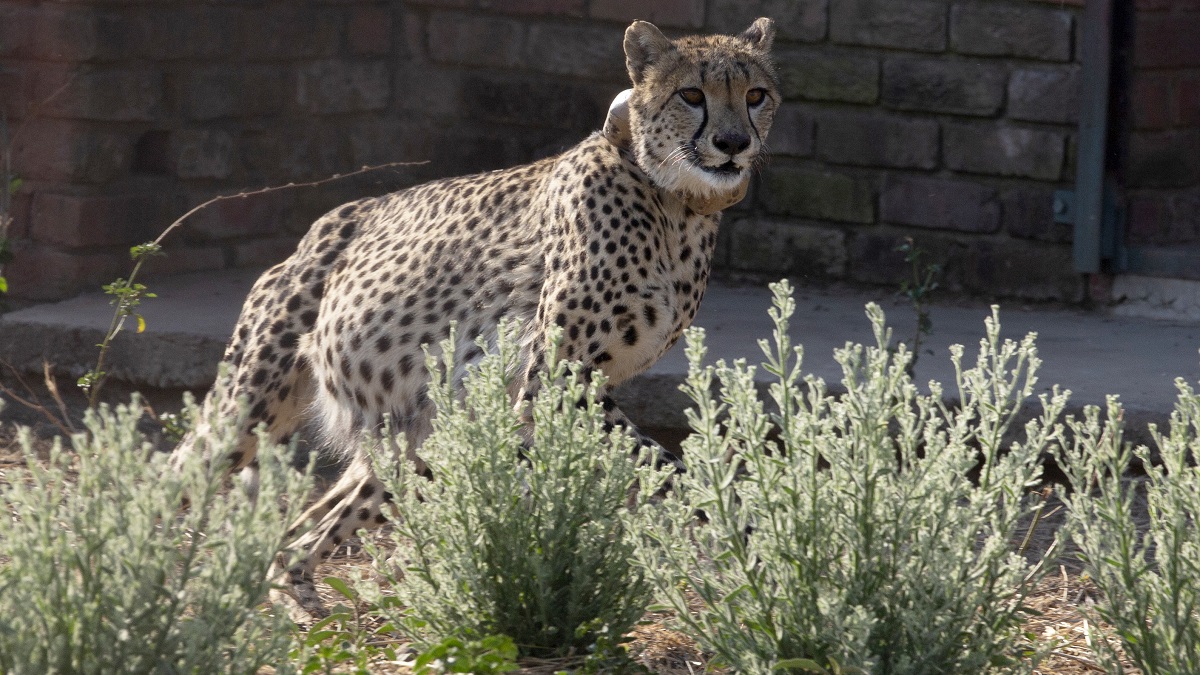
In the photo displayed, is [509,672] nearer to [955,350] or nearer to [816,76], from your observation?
[955,350]

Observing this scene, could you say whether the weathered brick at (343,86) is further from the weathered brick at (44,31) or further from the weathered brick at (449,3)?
the weathered brick at (44,31)

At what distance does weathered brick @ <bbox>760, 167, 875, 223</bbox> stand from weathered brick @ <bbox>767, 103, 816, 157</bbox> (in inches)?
3.3

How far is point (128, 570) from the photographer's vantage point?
2.45 metres

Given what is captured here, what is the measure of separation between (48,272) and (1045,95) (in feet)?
13.3

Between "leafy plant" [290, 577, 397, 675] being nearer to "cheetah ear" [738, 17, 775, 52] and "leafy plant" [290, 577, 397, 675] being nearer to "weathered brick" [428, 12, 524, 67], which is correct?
"cheetah ear" [738, 17, 775, 52]

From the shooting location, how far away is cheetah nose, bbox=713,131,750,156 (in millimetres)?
3902

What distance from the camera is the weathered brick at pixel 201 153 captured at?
6719mm

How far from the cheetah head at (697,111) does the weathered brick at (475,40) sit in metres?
3.23

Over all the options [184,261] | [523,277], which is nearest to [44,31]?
[184,261]

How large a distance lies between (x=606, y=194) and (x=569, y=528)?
4.04 feet

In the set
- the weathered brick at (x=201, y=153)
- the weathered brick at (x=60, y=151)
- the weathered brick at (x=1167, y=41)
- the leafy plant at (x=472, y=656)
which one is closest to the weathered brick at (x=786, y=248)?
the weathered brick at (x=1167, y=41)

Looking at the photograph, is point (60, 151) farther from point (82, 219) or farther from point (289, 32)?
point (289, 32)

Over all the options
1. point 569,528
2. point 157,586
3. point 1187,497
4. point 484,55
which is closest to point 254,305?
point 569,528

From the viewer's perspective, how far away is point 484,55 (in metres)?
7.36
